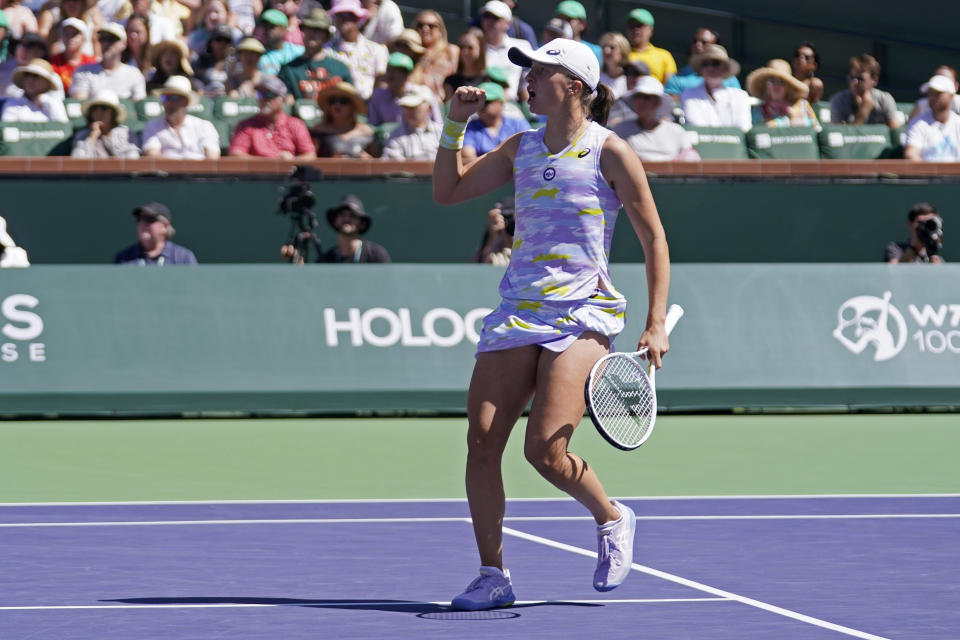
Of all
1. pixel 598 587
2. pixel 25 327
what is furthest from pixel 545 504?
pixel 25 327

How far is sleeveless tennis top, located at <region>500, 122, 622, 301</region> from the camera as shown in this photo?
6.11 metres

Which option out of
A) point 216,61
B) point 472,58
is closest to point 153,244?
point 216,61

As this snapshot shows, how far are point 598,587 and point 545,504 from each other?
10.8ft

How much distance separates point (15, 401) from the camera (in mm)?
13852

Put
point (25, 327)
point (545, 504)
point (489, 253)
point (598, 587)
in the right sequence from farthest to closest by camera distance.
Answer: point (489, 253), point (25, 327), point (545, 504), point (598, 587)

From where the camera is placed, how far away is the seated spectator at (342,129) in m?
16.1

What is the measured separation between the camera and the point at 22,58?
17.0m

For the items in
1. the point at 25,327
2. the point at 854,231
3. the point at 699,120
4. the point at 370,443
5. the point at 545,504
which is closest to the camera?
the point at 545,504

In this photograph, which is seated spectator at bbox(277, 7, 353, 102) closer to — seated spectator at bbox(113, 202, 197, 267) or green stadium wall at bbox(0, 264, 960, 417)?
seated spectator at bbox(113, 202, 197, 267)

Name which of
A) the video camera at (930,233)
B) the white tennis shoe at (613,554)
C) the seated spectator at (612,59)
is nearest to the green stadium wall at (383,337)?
the video camera at (930,233)

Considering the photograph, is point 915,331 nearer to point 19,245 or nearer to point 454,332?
point 454,332

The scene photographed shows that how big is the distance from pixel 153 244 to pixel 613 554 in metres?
8.85

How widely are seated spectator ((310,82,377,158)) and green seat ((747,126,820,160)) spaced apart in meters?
3.53

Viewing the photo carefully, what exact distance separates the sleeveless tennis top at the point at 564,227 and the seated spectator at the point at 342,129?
9.90m
